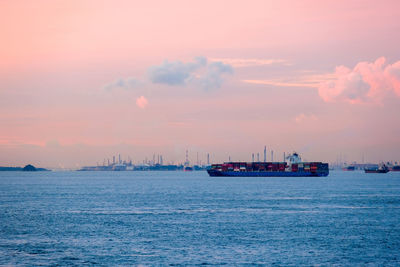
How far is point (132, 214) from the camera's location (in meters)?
76.4

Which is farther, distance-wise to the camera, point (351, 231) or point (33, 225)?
point (33, 225)

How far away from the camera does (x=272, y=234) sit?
2169 inches

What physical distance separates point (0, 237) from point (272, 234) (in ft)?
86.1

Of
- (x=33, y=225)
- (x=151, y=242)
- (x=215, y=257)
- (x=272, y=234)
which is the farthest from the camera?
(x=33, y=225)

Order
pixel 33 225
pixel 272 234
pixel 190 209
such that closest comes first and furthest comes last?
pixel 272 234 → pixel 33 225 → pixel 190 209

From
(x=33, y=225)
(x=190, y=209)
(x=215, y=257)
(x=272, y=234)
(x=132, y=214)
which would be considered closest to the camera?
(x=215, y=257)

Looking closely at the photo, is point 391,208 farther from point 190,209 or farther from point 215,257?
point 215,257

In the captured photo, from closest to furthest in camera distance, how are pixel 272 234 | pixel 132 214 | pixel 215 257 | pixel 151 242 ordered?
pixel 215 257 → pixel 151 242 → pixel 272 234 → pixel 132 214

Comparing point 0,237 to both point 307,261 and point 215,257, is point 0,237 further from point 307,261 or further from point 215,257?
point 307,261

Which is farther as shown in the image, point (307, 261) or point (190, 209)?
point (190, 209)

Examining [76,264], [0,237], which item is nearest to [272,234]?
[76,264]

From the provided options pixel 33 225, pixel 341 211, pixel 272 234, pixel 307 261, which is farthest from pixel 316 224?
pixel 33 225

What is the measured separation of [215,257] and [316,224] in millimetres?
24297

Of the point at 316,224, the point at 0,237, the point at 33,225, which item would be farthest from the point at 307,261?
the point at 33,225
